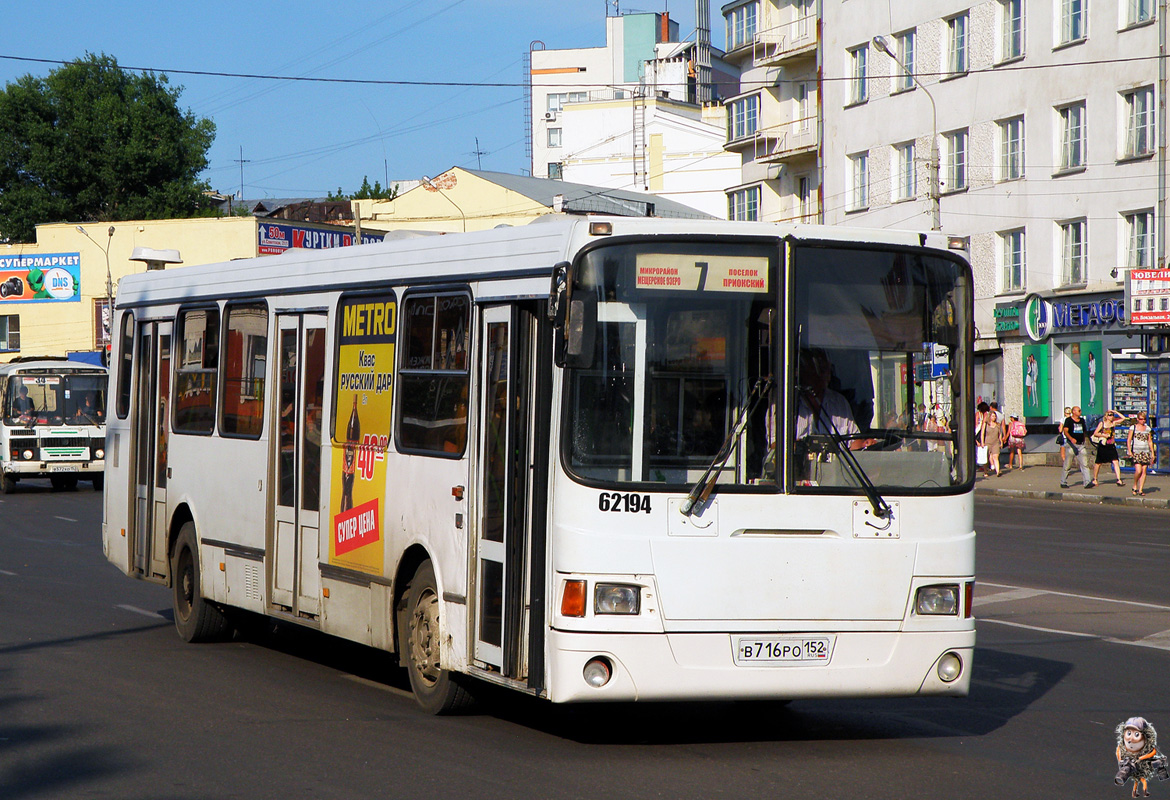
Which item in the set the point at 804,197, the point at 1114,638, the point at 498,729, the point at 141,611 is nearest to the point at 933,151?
the point at 804,197

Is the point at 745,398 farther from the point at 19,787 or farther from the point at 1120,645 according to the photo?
the point at 1120,645

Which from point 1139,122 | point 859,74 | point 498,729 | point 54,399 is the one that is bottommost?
point 498,729

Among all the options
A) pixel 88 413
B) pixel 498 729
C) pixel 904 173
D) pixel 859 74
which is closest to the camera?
pixel 498 729

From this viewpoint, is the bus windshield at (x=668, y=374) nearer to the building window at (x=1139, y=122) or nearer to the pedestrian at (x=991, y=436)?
the pedestrian at (x=991, y=436)

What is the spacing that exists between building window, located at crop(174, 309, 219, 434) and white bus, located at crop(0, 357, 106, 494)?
2329 centimetres

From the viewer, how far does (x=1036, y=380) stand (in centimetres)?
4062

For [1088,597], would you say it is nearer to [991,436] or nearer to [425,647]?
[425,647]

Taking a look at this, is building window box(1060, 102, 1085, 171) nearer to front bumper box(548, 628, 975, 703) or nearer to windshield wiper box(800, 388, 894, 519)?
windshield wiper box(800, 388, 894, 519)

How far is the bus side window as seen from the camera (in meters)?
12.9

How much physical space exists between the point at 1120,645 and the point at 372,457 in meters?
6.08

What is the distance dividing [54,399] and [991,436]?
2229 cm

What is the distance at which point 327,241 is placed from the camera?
64688 mm

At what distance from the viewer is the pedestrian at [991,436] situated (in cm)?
3725

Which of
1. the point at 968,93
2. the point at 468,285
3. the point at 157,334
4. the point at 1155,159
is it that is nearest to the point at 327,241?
the point at 968,93
